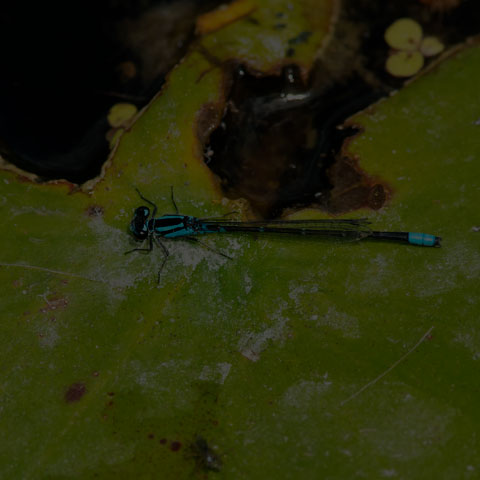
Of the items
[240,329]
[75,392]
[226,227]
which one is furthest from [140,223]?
[75,392]

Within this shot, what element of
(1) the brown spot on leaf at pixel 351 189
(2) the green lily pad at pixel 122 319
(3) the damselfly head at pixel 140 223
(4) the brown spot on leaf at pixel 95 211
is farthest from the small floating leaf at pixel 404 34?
(4) the brown spot on leaf at pixel 95 211

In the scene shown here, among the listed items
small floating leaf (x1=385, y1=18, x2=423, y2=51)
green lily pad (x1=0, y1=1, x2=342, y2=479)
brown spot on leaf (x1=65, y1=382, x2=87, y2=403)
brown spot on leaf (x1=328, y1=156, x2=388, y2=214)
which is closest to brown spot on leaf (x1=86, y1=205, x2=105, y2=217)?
green lily pad (x1=0, y1=1, x2=342, y2=479)

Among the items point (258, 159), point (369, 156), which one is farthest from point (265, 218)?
point (369, 156)

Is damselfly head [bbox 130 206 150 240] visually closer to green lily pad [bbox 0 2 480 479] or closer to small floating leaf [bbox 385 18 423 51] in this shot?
green lily pad [bbox 0 2 480 479]

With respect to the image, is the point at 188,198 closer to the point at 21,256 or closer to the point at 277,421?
the point at 21,256

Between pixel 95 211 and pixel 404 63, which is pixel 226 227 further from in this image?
pixel 404 63

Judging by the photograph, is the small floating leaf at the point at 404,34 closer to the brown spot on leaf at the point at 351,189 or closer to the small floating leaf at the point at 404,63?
the small floating leaf at the point at 404,63
